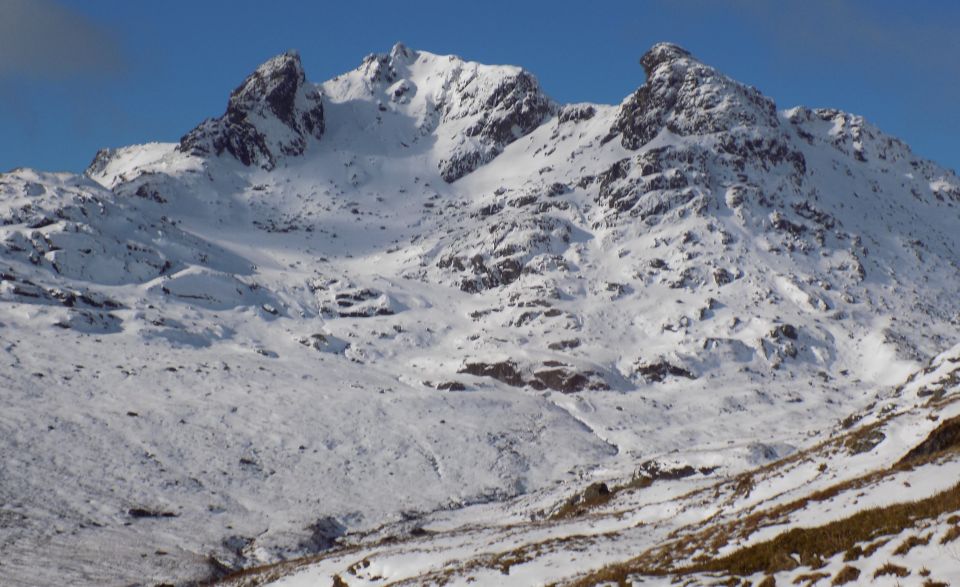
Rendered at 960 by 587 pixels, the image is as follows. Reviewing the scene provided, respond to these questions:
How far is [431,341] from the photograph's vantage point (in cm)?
13350

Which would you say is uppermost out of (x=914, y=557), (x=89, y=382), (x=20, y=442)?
(x=89, y=382)

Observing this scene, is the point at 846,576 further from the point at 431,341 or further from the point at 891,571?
the point at 431,341

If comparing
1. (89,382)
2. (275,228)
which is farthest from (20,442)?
(275,228)

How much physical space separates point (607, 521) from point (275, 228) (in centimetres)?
15579

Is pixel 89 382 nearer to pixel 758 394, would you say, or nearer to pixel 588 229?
pixel 758 394

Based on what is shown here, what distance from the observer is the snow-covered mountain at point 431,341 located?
70.1 m

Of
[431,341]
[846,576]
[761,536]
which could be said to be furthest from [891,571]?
[431,341]

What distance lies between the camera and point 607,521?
4278cm

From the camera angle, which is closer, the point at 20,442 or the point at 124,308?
the point at 20,442

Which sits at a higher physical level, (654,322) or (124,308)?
(124,308)

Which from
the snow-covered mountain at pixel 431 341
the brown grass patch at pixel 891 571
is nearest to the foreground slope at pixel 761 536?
the brown grass patch at pixel 891 571

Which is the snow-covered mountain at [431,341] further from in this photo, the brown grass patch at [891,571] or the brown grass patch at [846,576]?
the brown grass patch at [891,571]

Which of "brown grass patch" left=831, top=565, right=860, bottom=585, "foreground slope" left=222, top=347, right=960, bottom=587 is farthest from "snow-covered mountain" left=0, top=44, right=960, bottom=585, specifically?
"brown grass patch" left=831, top=565, right=860, bottom=585

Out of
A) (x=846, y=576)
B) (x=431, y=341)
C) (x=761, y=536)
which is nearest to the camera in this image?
(x=846, y=576)
